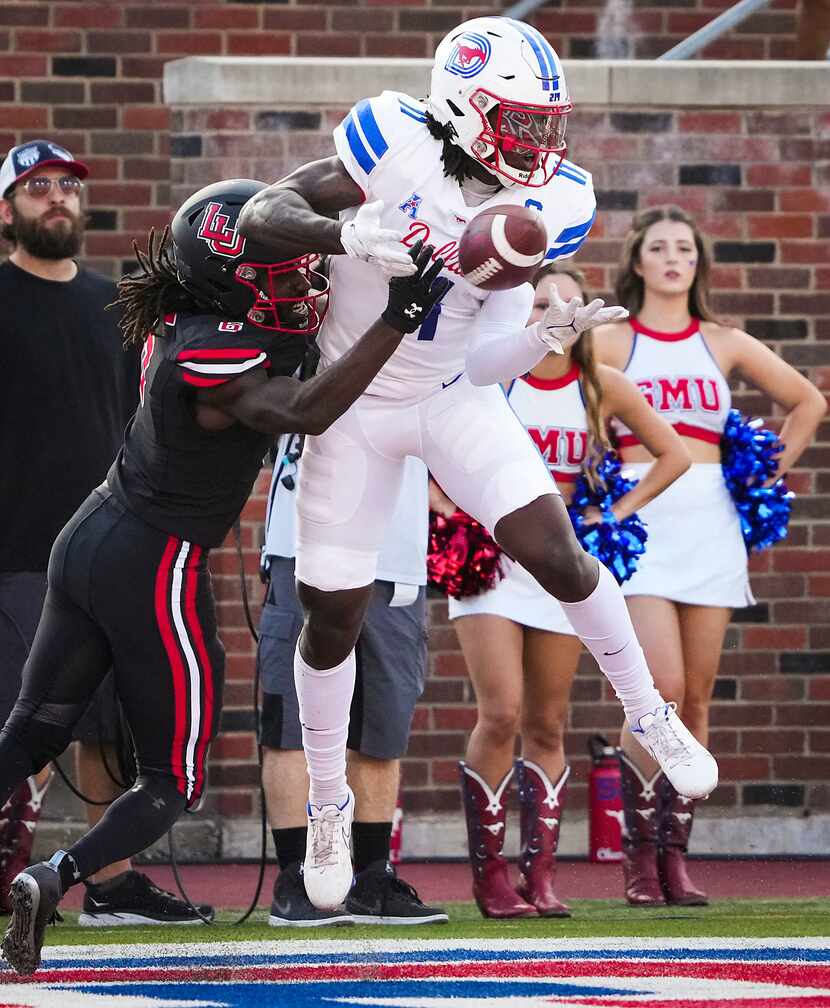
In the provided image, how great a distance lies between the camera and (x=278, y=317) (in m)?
4.65

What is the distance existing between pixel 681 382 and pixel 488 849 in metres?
1.63

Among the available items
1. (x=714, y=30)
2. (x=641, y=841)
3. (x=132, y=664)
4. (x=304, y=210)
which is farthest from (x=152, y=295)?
(x=714, y=30)

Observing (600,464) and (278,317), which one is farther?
(600,464)

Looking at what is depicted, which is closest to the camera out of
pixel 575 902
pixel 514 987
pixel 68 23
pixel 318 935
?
pixel 514 987

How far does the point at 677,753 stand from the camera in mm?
4902

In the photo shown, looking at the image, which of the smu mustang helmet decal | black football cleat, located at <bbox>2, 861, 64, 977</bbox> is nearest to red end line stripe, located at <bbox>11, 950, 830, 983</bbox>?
black football cleat, located at <bbox>2, 861, 64, 977</bbox>

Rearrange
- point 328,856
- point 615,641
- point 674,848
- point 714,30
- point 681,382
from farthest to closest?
point 714,30
point 681,382
point 674,848
point 328,856
point 615,641

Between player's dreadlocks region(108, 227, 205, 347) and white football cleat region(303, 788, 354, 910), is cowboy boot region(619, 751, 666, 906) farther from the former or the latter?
player's dreadlocks region(108, 227, 205, 347)

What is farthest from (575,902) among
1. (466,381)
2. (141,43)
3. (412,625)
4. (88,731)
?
(141,43)

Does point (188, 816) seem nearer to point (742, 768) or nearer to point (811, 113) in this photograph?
point (742, 768)

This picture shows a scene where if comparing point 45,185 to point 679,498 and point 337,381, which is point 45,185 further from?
point 337,381

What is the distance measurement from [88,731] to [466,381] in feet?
5.91

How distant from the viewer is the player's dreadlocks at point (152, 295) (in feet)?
15.6

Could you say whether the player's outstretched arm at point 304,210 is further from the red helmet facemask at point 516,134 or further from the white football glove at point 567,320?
the white football glove at point 567,320
